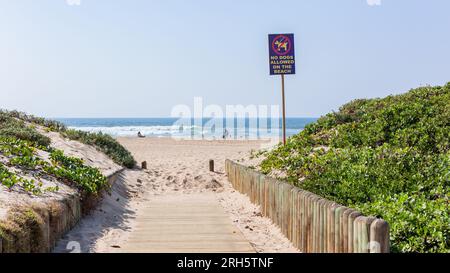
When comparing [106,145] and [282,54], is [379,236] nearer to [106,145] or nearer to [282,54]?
[282,54]

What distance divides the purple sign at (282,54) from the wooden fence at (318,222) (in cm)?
932

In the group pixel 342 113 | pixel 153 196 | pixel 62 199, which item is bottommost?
pixel 153 196

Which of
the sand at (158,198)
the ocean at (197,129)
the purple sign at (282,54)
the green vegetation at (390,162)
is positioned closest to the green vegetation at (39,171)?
the sand at (158,198)

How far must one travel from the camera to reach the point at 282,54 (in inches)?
777

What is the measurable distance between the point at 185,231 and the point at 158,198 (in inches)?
232

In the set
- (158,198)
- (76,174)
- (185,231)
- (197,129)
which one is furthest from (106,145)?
(197,129)

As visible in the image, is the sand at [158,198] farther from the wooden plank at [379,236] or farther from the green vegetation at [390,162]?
the wooden plank at [379,236]

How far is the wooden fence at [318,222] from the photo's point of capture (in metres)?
5.37

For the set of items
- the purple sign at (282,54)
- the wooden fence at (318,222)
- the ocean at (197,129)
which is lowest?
the ocean at (197,129)

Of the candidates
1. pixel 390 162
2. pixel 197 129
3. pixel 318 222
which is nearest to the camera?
pixel 318 222
